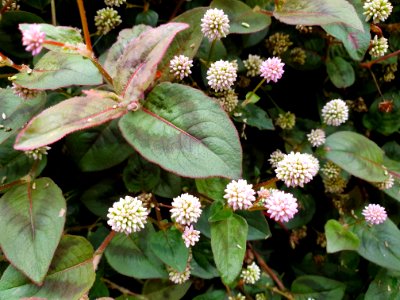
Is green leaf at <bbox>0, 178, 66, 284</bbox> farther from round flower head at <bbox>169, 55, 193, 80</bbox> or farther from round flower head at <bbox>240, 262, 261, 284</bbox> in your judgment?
round flower head at <bbox>240, 262, 261, 284</bbox>

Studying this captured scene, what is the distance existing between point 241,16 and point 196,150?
51 centimetres

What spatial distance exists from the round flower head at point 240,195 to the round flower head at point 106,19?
0.62 metres

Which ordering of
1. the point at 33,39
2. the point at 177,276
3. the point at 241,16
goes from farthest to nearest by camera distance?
1. the point at 241,16
2. the point at 177,276
3. the point at 33,39

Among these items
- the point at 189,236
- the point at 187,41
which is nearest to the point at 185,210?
the point at 189,236

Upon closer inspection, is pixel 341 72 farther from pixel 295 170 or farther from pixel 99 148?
pixel 99 148

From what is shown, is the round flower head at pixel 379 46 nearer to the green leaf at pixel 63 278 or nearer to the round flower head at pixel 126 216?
the round flower head at pixel 126 216

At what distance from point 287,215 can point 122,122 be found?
1.34 ft

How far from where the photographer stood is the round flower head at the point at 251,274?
1.34 m

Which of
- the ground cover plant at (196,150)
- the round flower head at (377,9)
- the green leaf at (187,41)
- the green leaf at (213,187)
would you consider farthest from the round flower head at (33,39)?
the round flower head at (377,9)

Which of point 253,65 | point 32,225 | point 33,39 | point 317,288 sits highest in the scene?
point 33,39

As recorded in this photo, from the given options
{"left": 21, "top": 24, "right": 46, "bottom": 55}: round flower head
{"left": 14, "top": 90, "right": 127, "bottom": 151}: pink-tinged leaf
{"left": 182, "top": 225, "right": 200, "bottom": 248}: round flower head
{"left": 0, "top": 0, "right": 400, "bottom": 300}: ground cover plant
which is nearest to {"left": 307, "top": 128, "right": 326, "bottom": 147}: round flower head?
{"left": 0, "top": 0, "right": 400, "bottom": 300}: ground cover plant

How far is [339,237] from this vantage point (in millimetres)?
1284

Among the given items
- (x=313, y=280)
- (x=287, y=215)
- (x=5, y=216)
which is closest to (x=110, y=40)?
(x=5, y=216)

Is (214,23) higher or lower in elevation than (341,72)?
higher
